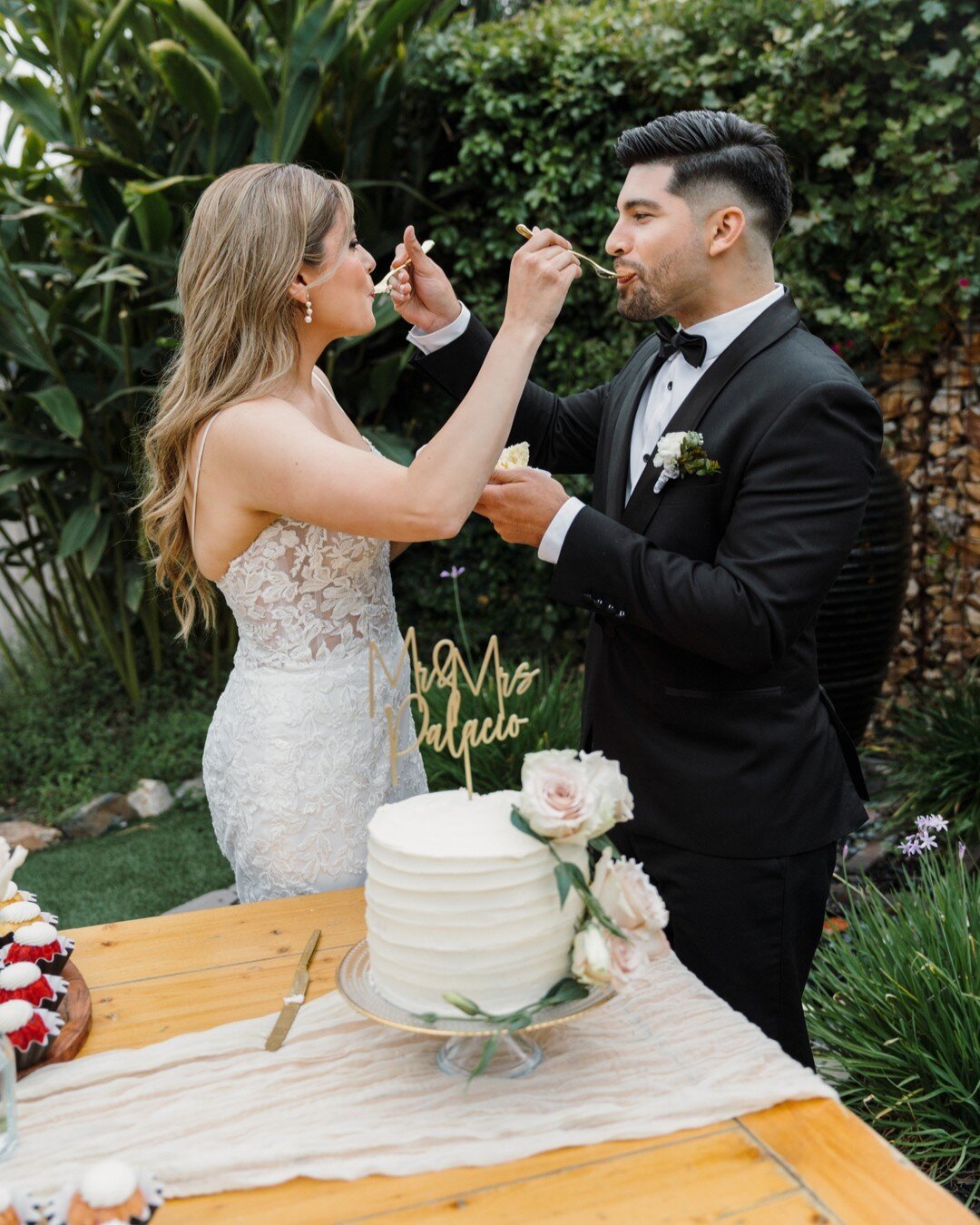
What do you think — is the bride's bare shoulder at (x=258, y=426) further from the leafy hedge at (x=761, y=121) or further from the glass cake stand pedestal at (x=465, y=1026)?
the leafy hedge at (x=761, y=121)

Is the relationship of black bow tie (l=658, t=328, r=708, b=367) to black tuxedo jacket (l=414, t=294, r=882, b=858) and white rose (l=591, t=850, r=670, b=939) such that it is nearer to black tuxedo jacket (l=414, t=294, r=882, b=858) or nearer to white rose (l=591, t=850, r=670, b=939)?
black tuxedo jacket (l=414, t=294, r=882, b=858)

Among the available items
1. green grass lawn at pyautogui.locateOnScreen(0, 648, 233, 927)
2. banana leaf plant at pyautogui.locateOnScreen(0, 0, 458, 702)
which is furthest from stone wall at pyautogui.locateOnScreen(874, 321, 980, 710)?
green grass lawn at pyautogui.locateOnScreen(0, 648, 233, 927)

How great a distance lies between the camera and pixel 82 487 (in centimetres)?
589

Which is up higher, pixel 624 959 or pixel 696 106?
pixel 696 106

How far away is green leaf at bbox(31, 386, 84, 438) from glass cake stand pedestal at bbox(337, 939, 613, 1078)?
4154 mm

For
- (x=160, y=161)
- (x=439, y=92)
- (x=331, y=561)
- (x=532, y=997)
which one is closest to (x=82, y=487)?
(x=160, y=161)

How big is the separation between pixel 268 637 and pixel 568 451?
3.40 feet

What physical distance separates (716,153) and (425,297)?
0.72 metres

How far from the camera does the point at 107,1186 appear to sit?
1.17m

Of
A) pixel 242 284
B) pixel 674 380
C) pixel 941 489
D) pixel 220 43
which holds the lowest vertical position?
pixel 941 489

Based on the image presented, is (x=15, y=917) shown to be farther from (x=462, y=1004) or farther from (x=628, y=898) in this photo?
(x=628, y=898)

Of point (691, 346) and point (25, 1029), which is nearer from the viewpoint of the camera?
point (25, 1029)

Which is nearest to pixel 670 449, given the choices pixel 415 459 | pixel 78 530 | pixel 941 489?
pixel 415 459

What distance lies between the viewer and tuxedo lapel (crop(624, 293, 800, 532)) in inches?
87.0
